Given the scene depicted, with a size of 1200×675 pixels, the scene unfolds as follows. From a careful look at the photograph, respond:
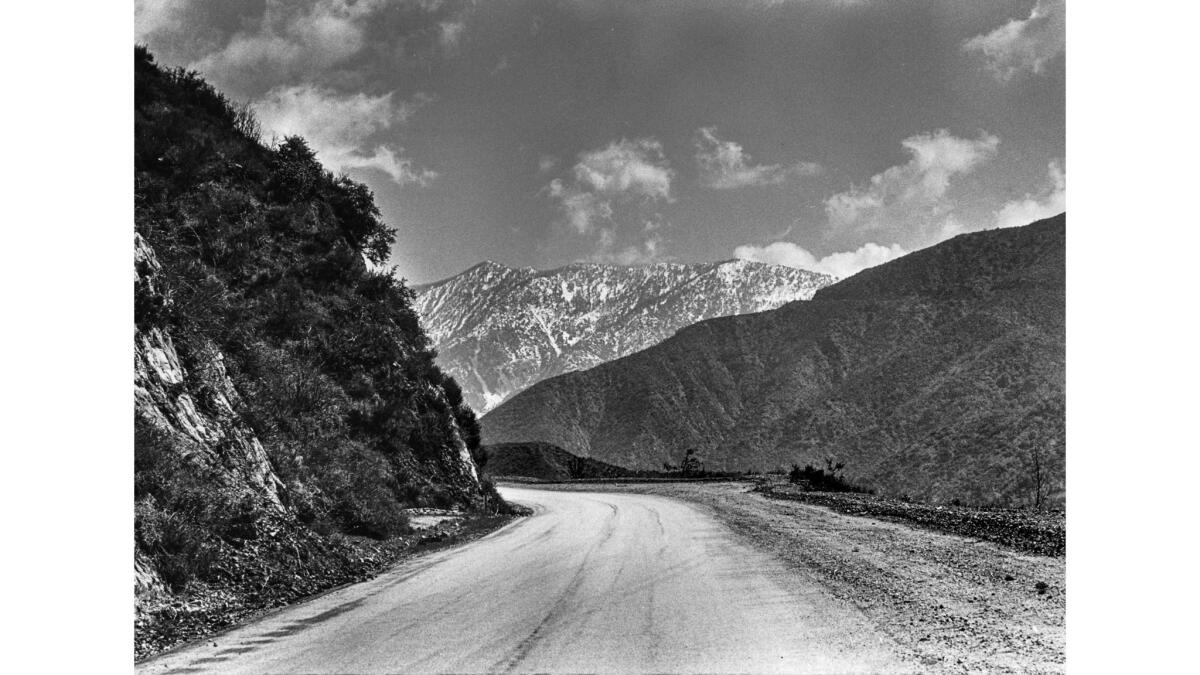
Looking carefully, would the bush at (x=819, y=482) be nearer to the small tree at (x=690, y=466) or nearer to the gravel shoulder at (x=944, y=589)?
the small tree at (x=690, y=466)

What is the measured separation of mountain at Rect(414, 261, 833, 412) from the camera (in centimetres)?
1919

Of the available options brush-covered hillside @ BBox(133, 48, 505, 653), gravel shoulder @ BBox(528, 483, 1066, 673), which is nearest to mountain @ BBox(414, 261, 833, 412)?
brush-covered hillside @ BBox(133, 48, 505, 653)

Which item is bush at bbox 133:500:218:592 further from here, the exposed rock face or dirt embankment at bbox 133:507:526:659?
the exposed rock face

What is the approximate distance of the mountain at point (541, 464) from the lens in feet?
182

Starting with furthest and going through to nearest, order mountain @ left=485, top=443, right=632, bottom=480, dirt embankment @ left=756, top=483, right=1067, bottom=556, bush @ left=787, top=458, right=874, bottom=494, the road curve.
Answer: mountain @ left=485, top=443, right=632, bottom=480 → bush @ left=787, top=458, right=874, bottom=494 → dirt embankment @ left=756, top=483, right=1067, bottom=556 → the road curve

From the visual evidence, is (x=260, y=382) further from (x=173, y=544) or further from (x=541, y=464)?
(x=541, y=464)

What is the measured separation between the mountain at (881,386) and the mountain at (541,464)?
10.6 metres

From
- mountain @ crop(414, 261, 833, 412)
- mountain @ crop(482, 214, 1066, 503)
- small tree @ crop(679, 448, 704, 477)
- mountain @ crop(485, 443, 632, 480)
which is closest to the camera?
mountain @ crop(414, 261, 833, 412)

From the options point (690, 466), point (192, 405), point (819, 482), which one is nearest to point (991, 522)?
point (192, 405)

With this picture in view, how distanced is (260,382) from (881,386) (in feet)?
197

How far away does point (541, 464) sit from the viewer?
58.4m

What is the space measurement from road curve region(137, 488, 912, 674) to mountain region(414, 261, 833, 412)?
925cm

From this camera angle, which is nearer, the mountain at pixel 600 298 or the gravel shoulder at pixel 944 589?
the gravel shoulder at pixel 944 589

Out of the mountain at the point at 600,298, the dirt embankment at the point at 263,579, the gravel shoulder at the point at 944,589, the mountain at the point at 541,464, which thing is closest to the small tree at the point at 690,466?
the mountain at the point at 541,464
